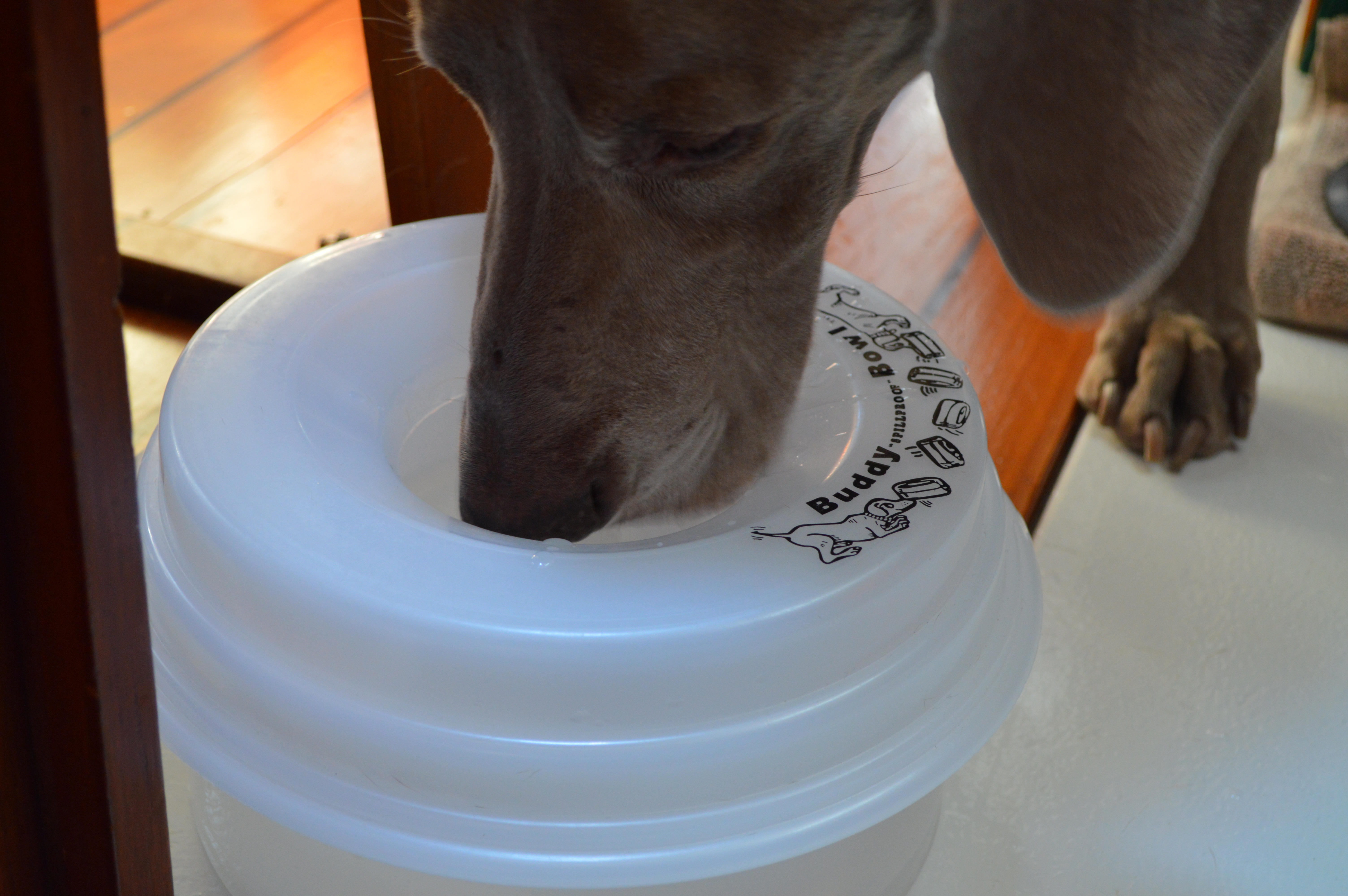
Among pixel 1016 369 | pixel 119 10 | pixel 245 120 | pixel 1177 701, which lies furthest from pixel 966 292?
pixel 119 10

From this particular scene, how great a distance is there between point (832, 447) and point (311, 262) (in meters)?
0.41

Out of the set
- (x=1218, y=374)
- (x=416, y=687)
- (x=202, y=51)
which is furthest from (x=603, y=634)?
(x=202, y=51)

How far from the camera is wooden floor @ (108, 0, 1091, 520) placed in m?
1.47

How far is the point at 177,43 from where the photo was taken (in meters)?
2.09

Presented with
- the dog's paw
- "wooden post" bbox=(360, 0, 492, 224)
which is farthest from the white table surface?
"wooden post" bbox=(360, 0, 492, 224)

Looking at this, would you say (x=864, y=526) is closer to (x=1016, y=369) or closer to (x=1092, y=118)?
(x=1092, y=118)

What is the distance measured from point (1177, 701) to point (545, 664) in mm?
638

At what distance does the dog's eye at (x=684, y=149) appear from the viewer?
71cm

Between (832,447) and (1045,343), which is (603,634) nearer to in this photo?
(832,447)

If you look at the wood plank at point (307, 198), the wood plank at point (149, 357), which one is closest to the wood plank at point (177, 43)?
the wood plank at point (307, 198)

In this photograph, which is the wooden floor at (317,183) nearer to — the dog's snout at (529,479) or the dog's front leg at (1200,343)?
the dog's front leg at (1200,343)

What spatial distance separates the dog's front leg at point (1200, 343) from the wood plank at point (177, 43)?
1.44 meters

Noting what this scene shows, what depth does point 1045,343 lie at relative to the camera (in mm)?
1564

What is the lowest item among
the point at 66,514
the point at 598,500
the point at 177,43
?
the point at 177,43
